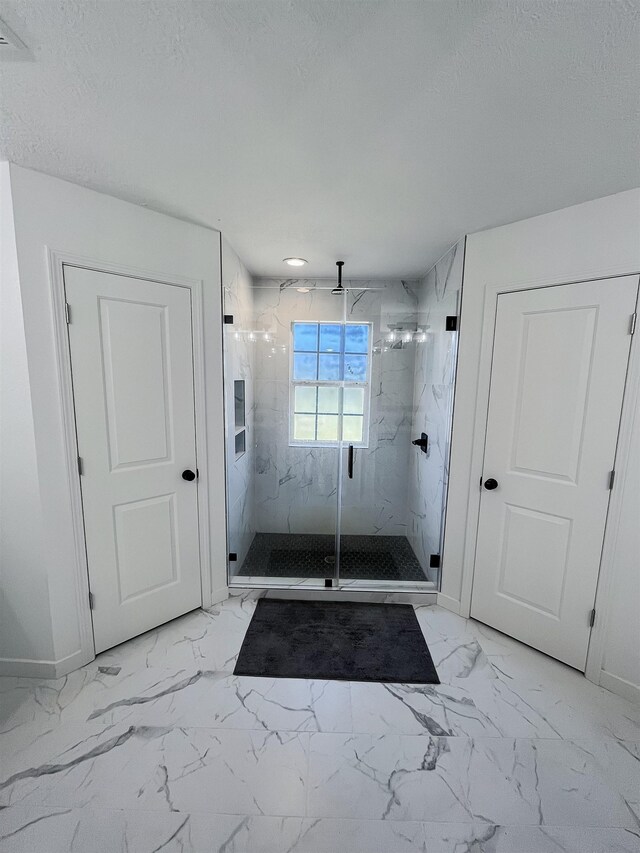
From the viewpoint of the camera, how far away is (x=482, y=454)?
2.09m

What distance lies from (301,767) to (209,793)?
345 millimetres

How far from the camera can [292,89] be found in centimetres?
101

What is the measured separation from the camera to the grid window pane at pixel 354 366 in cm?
286

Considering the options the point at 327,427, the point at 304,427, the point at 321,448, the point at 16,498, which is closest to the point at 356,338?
the point at 327,427

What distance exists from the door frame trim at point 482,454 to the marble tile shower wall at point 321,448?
90 cm

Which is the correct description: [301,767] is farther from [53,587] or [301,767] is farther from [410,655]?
[53,587]

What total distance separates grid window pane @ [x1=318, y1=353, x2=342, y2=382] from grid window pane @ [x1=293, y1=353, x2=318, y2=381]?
0.05m

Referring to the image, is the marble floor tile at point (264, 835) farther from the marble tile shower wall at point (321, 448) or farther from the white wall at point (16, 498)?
the marble tile shower wall at point (321, 448)

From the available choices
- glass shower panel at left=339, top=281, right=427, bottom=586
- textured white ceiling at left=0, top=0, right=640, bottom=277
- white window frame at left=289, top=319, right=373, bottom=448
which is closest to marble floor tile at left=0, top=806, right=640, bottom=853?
glass shower panel at left=339, top=281, right=427, bottom=586

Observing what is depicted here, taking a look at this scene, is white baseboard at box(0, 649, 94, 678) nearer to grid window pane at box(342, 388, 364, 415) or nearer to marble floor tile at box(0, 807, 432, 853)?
marble floor tile at box(0, 807, 432, 853)

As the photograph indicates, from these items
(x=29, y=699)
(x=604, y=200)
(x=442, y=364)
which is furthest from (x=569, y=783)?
(x=604, y=200)

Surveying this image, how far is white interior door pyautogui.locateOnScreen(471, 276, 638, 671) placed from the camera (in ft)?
5.47

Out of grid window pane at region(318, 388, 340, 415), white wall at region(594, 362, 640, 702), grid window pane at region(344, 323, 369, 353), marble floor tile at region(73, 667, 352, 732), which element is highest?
grid window pane at region(344, 323, 369, 353)

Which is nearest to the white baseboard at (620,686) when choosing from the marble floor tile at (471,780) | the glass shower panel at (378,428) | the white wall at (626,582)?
the white wall at (626,582)
